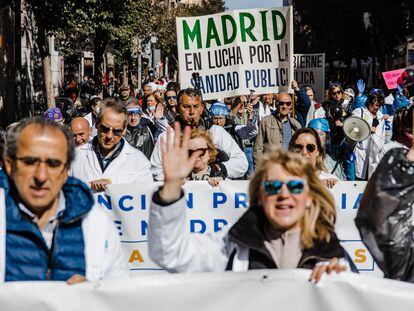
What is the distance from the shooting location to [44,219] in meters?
3.22

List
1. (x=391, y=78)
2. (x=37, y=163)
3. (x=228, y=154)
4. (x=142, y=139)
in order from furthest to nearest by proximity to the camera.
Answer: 1. (x=391, y=78)
2. (x=142, y=139)
3. (x=228, y=154)
4. (x=37, y=163)

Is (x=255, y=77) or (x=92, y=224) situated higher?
(x=255, y=77)

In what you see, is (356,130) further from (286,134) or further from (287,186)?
(287,186)

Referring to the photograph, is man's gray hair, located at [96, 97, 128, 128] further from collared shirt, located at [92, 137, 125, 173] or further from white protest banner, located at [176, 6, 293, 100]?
white protest banner, located at [176, 6, 293, 100]

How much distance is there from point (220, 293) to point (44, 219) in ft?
2.42

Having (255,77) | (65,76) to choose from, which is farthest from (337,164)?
(65,76)

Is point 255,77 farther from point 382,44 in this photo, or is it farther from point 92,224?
point 382,44

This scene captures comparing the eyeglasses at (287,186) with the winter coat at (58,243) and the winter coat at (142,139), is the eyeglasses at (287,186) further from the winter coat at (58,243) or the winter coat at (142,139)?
the winter coat at (142,139)

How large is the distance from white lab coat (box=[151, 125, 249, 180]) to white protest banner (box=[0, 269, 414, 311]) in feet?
11.9

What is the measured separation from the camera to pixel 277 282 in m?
3.18

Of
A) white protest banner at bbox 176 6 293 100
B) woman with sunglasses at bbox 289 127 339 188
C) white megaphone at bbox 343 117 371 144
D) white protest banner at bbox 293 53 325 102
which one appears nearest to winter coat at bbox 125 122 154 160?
white protest banner at bbox 176 6 293 100

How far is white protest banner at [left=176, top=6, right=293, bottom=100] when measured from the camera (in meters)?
9.68

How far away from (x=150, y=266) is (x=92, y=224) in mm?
2823

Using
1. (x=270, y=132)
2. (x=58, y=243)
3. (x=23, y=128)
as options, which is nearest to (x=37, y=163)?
(x=23, y=128)
